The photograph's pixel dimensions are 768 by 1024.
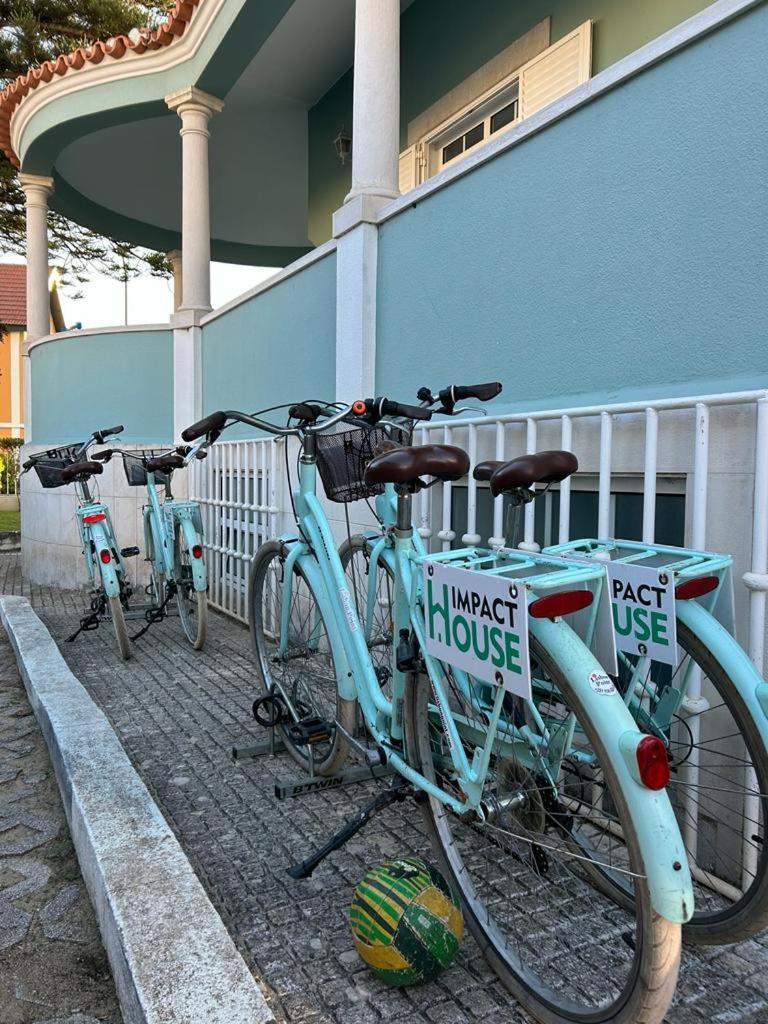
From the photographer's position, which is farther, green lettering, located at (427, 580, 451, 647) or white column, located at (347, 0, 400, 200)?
white column, located at (347, 0, 400, 200)

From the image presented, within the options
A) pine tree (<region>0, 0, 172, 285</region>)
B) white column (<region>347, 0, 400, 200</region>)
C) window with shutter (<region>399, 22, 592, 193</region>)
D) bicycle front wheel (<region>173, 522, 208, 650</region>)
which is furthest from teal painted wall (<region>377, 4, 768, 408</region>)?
pine tree (<region>0, 0, 172, 285</region>)

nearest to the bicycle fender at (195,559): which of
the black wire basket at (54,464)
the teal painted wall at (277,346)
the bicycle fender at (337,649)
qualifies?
the black wire basket at (54,464)

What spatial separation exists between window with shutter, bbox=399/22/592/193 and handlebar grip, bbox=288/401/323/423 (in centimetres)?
289

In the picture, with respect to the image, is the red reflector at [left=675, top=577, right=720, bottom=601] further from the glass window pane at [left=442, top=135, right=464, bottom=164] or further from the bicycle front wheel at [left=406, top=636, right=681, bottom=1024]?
the glass window pane at [left=442, top=135, right=464, bottom=164]

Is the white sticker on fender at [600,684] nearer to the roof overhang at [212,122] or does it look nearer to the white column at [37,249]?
the roof overhang at [212,122]

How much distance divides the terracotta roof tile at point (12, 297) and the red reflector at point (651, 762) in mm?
32405

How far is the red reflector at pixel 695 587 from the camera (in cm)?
194

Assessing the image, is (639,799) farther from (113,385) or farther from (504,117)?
(113,385)

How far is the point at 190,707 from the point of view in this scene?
4047 millimetres

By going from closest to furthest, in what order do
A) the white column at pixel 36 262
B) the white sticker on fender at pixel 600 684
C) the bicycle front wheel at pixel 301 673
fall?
the white sticker on fender at pixel 600 684 < the bicycle front wheel at pixel 301 673 < the white column at pixel 36 262

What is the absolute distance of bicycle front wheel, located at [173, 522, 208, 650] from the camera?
514cm

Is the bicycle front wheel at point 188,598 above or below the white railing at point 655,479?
below

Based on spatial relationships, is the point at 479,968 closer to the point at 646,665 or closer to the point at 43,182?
the point at 646,665

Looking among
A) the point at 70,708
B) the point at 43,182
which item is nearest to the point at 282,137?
the point at 43,182
